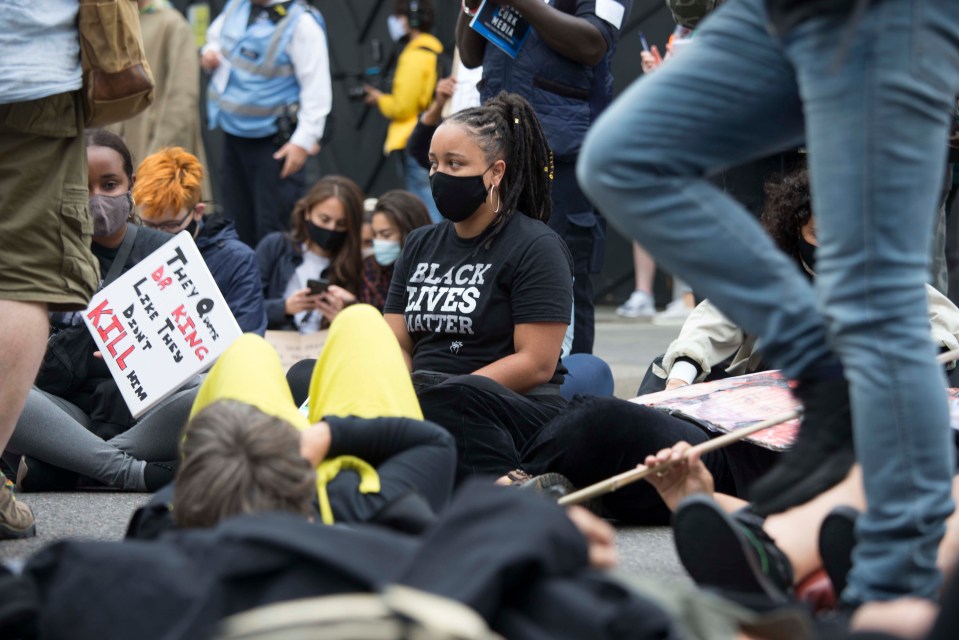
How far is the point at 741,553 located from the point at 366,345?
941mm

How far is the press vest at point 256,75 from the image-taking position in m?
6.46

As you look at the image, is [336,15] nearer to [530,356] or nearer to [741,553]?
[530,356]

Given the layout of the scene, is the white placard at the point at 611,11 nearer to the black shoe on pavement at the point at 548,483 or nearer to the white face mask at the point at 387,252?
the white face mask at the point at 387,252

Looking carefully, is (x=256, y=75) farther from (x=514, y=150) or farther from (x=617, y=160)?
(x=617, y=160)

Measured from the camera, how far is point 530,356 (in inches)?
149

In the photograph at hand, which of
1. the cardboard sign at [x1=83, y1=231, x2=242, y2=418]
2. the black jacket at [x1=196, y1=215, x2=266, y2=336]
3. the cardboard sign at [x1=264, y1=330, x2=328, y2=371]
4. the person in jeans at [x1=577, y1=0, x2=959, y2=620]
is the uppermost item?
the person in jeans at [x1=577, y1=0, x2=959, y2=620]

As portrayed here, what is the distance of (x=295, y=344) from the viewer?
218 inches

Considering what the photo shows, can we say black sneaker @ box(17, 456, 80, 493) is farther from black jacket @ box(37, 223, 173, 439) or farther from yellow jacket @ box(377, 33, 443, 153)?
yellow jacket @ box(377, 33, 443, 153)

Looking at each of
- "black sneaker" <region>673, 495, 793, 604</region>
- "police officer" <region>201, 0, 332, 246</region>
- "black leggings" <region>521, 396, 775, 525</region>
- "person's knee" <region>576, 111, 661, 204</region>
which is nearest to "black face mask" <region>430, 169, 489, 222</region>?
"black leggings" <region>521, 396, 775, 525</region>

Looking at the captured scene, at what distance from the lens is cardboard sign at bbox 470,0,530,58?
14.7 feet

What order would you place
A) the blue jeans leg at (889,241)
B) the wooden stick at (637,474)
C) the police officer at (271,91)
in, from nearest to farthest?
the blue jeans leg at (889,241)
the wooden stick at (637,474)
the police officer at (271,91)

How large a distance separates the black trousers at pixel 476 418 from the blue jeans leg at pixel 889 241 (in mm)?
1609

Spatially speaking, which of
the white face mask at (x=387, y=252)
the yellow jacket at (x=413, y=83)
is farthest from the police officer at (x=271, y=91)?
the white face mask at (x=387, y=252)

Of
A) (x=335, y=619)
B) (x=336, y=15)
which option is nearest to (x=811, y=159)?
(x=335, y=619)
